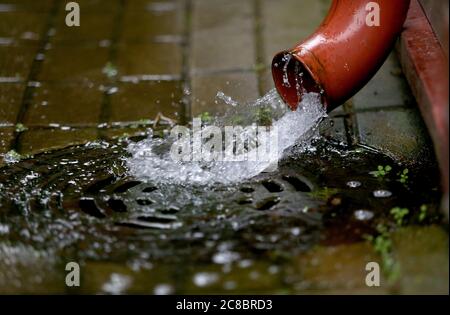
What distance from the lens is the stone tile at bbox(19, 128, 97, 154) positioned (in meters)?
4.41

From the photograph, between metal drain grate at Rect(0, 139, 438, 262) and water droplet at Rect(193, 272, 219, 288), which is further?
metal drain grate at Rect(0, 139, 438, 262)

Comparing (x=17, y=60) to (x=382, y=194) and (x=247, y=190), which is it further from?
(x=382, y=194)

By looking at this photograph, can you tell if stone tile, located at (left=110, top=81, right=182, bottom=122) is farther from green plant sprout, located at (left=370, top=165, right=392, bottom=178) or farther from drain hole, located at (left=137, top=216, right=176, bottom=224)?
green plant sprout, located at (left=370, top=165, right=392, bottom=178)

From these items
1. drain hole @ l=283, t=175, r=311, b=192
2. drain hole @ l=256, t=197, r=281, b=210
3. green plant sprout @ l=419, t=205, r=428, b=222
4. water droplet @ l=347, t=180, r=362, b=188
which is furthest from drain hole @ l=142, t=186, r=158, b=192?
green plant sprout @ l=419, t=205, r=428, b=222

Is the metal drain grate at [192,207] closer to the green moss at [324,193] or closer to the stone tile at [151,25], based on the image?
the green moss at [324,193]

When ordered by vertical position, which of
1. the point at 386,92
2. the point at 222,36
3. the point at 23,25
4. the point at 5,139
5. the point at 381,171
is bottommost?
the point at 381,171

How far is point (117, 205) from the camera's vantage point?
377 cm

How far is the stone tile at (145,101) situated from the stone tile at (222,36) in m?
0.37

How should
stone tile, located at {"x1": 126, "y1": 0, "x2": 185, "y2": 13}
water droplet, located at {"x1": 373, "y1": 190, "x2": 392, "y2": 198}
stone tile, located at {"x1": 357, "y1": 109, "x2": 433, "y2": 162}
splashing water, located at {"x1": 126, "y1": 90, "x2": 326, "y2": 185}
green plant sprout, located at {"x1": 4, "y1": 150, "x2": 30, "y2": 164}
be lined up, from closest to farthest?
water droplet, located at {"x1": 373, "y1": 190, "x2": 392, "y2": 198} → splashing water, located at {"x1": 126, "y1": 90, "x2": 326, "y2": 185} → stone tile, located at {"x1": 357, "y1": 109, "x2": 433, "y2": 162} → green plant sprout, located at {"x1": 4, "y1": 150, "x2": 30, "y2": 164} → stone tile, located at {"x1": 126, "y1": 0, "x2": 185, "y2": 13}

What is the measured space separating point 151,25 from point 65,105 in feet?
4.66

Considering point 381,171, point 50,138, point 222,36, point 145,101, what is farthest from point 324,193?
point 222,36

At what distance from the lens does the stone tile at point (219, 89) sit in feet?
15.8

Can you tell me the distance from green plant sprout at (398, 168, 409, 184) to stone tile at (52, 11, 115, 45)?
2969 mm

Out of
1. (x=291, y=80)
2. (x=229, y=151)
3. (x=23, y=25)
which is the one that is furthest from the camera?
(x=23, y=25)
